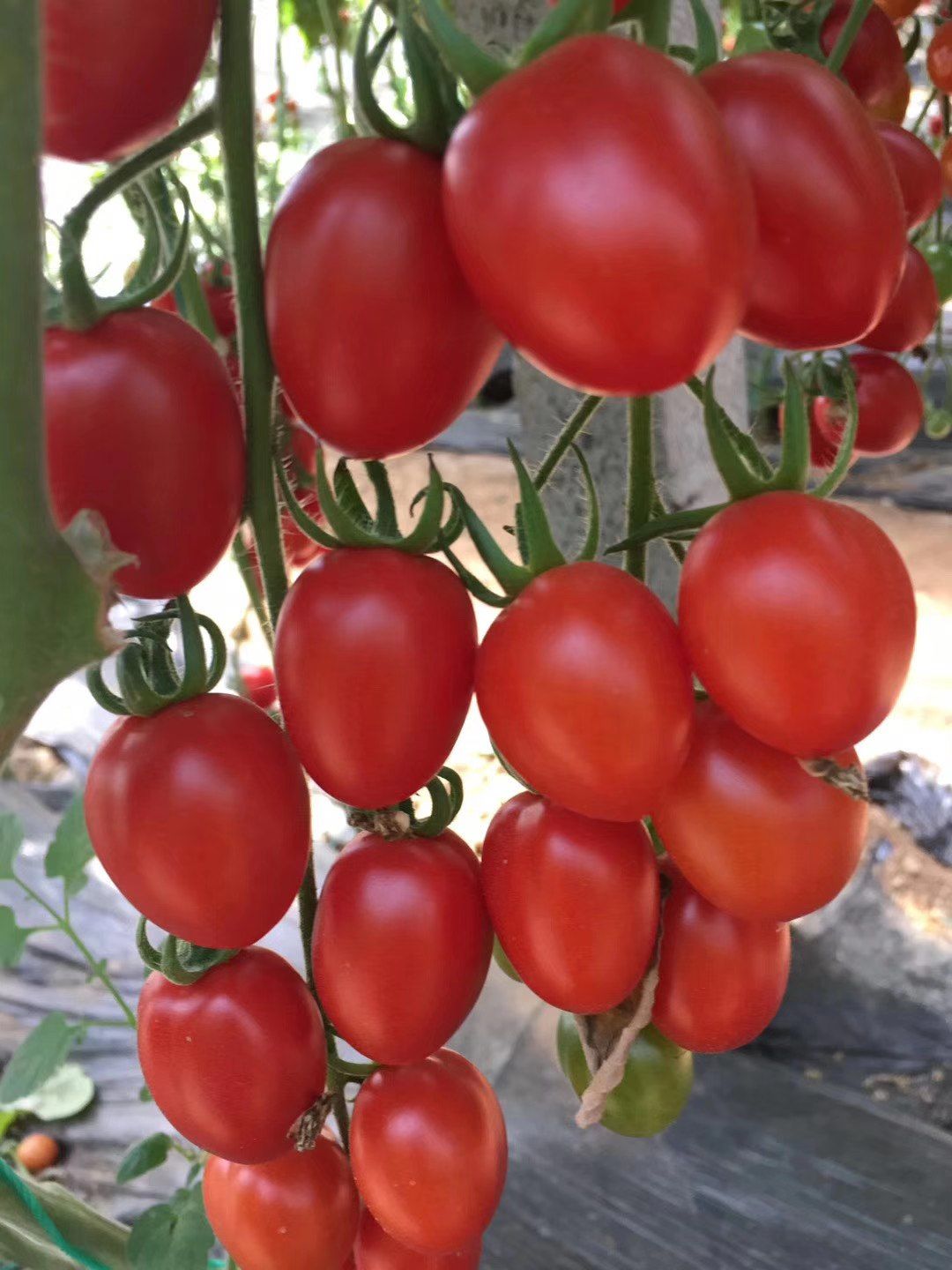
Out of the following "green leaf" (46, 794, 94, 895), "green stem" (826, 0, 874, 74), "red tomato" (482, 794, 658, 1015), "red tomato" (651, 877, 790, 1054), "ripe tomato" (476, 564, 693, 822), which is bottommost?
"green leaf" (46, 794, 94, 895)

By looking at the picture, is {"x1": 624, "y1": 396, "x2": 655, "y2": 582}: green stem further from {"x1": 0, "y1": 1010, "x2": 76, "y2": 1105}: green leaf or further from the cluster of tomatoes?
{"x1": 0, "y1": 1010, "x2": 76, "y2": 1105}: green leaf

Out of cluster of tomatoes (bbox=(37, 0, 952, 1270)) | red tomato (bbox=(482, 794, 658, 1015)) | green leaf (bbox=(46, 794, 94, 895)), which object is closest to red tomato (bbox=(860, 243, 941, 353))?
cluster of tomatoes (bbox=(37, 0, 952, 1270))

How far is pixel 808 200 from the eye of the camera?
0.93ft

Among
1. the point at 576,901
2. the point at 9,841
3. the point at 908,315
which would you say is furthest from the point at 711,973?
the point at 9,841

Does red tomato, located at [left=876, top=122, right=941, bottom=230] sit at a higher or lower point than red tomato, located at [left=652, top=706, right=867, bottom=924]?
higher

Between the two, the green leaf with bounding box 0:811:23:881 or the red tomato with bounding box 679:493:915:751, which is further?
the green leaf with bounding box 0:811:23:881

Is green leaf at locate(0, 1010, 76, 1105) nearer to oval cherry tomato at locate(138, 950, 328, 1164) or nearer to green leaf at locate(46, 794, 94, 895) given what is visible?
green leaf at locate(46, 794, 94, 895)

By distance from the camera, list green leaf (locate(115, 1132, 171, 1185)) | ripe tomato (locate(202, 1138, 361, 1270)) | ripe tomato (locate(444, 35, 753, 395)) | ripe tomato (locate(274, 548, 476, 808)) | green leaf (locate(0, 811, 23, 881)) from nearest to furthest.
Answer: ripe tomato (locate(444, 35, 753, 395))
ripe tomato (locate(274, 548, 476, 808))
ripe tomato (locate(202, 1138, 361, 1270))
green leaf (locate(115, 1132, 171, 1185))
green leaf (locate(0, 811, 23, 881))

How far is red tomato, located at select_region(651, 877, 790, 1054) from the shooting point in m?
0.41

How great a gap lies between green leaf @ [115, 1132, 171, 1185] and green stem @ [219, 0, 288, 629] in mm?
435

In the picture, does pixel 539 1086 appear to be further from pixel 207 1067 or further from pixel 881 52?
pixel 881 52

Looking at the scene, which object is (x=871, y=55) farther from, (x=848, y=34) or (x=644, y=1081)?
(x=644, y=1081)

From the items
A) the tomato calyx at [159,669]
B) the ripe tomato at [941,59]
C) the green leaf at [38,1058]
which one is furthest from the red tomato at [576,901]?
the ripe tomato at [941,59]

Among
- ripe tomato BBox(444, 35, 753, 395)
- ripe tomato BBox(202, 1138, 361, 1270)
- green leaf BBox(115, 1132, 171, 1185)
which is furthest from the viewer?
green leaf BBox(115, 1132, 171, 1185)
